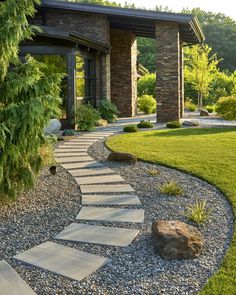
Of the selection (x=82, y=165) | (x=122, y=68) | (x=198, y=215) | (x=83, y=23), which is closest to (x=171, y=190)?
(x=198, y=215)

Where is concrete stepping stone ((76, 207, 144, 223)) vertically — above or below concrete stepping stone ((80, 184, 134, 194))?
below

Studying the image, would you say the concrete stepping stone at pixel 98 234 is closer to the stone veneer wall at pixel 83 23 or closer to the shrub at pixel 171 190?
the shrub at pixel 171 190

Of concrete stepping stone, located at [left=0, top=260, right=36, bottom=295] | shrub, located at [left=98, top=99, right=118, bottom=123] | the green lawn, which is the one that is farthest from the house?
concrete stepping stone, located at [left=0, top=260, right=36, bottom=295]

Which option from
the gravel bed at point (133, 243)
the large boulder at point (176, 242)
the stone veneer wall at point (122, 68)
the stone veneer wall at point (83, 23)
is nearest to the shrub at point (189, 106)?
the stone veneer wall at point (122, 68)

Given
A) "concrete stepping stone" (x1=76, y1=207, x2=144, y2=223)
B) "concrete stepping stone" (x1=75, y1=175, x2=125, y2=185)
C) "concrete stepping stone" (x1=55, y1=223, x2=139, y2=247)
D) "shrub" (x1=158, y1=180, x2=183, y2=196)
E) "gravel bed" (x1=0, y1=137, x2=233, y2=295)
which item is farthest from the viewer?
"concrete stepping stone" (x1=75, y1=175, x2=125, y2=185)

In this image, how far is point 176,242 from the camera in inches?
138

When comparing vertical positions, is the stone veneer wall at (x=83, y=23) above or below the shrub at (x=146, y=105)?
above

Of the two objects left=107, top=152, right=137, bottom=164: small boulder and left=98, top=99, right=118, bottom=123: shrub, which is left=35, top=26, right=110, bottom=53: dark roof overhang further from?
left=107, top=152, right=137, bottom=164: small boulder

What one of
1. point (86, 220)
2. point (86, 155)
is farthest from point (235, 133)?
point (86, 220)

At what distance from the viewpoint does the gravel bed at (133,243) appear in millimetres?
3068

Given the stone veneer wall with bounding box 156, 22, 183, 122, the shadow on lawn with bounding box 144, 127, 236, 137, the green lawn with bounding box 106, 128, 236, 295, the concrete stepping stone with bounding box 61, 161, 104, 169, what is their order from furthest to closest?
1. the stone veneer wall with bounding box 156, 22, 183, 122
2. the shadow on lawn with bounding box 144, 127, 236, 137
3. the concrete stepping stone with bounding box 61, 161, 104, 169
4. the green lawn with bounding box 106, 128, 236, 295

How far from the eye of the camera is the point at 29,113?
4449 millimetres

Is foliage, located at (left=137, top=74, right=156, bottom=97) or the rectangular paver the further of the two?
foliage, located at (left=137, top=74, right=156, bottom=97)

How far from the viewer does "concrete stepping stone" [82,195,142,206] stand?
505 cm
